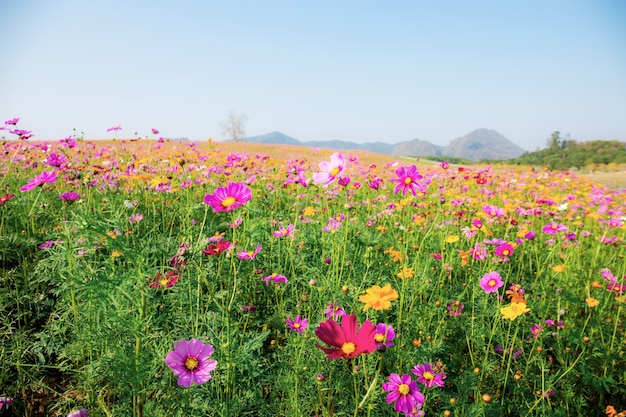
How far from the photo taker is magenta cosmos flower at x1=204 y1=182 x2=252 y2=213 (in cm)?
120

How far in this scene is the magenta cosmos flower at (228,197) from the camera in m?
1.20

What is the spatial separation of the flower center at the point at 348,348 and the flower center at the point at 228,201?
630mm

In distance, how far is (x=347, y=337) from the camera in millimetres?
856

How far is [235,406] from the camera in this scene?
1173 mm

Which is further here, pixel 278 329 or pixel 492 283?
pixel 278 329

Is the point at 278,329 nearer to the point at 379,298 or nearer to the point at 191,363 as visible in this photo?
the point at 191,363

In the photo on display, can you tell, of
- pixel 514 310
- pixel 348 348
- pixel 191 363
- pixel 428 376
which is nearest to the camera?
pixel 348 348

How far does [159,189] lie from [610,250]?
406 cm

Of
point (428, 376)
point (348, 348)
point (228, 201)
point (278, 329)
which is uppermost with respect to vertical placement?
point (228, 201)

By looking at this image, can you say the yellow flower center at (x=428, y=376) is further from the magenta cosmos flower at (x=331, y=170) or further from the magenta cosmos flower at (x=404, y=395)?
the magenta cosmos flower at (x=331, y=170)

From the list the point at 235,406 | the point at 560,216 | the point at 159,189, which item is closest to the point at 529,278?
the point at 560,216

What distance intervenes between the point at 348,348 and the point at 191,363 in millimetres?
Answer: 482

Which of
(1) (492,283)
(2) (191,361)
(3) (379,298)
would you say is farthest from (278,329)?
(1) (492,283)

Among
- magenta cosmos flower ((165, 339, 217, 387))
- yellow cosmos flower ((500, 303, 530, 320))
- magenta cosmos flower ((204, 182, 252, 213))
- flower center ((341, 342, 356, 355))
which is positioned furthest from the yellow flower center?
magenta cosmos flower ((204, 182, 252, 213))
